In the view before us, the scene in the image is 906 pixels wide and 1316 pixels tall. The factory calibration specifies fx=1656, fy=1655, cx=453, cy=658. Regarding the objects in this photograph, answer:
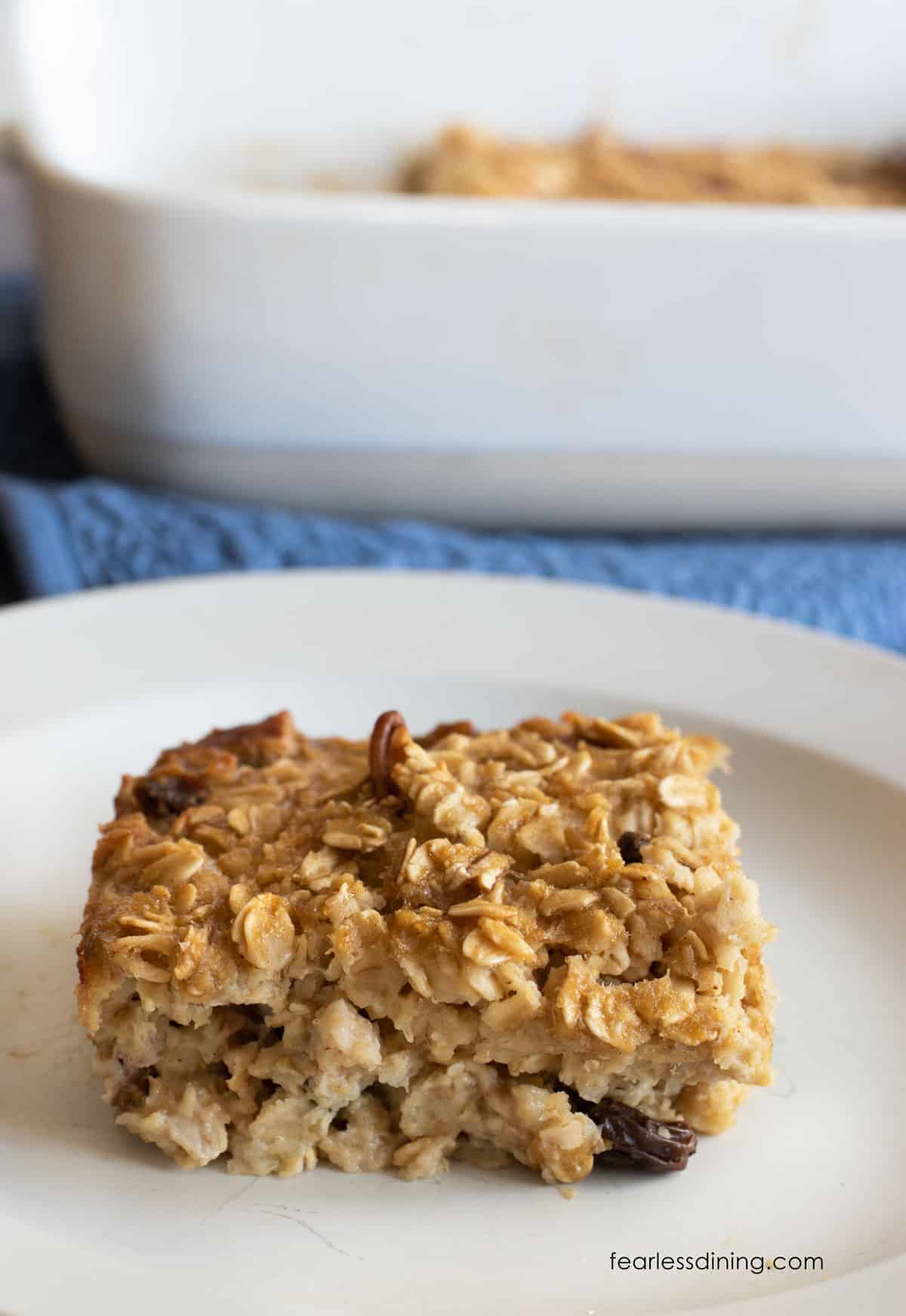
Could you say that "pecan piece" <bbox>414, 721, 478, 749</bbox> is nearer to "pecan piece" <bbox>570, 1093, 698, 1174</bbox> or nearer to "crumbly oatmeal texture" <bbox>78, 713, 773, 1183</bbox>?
"crumbly oatmeal texture" <bbox>78, 713, 773, 1183</bbox>

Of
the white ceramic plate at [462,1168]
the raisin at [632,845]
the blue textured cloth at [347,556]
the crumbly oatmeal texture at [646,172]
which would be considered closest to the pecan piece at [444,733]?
the raisin at [632,845]

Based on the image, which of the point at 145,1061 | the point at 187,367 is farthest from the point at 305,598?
the point at 145,1061

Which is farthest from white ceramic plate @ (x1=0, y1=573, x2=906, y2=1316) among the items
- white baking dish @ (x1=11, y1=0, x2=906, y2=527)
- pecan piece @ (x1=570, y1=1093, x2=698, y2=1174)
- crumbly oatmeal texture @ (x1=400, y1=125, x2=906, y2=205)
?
crumbly oatmeal texture @ (x1=400, y1=125, x2=906, y2=205)

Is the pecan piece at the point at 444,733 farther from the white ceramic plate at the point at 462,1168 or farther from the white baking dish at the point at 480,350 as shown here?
the white baking dish at the point at 480,350

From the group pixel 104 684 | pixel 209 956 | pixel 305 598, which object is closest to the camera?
pixel 209 956

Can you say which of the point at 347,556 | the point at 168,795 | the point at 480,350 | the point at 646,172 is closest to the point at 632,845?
the point at 168,795

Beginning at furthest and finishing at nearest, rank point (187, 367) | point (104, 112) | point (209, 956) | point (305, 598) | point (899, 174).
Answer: point (899, 174) < point (104, 112) < point (187, 367) < point (305, 598) < point (209, 956)

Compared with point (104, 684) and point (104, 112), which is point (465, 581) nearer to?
point (104, 684)

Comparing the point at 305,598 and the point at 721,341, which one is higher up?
the point at 721,341
